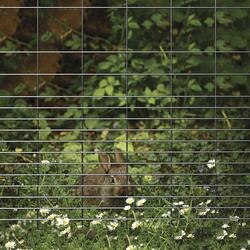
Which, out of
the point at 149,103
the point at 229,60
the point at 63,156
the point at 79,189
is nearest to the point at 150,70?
the point at 149,103

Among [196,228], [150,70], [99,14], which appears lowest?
[196,228]

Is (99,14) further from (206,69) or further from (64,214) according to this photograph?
(64,214)

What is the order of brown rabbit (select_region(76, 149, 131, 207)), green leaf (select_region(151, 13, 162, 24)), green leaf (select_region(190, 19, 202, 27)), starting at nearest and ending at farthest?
brown rabbit (select_region(76, 149, 131, 207)) → green leaf (select_region(190, 19, 202, 27)) → green leaf (select_region(151, 13, 162, 24))

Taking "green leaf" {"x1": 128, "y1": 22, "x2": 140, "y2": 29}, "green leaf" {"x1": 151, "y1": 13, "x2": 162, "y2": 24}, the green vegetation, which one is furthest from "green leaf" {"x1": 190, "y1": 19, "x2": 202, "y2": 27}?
"green leaf" {"x1": 128, "y1": 22, "x2": 140, "y2": 29}

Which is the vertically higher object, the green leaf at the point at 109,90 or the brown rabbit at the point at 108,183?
the green leaf at the point at 109,90

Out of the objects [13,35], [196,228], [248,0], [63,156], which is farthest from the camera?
[13,35]

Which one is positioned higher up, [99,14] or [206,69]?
[99,14]

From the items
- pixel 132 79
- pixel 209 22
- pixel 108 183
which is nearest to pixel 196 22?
pixel 209 22

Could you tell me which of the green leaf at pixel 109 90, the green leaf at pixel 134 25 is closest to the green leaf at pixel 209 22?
the green leaf at pixel 134 25

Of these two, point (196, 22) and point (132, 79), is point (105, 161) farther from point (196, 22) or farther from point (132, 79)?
point (196, 22)

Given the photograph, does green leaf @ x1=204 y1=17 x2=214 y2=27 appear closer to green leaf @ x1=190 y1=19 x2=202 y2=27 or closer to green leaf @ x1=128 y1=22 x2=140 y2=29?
green leaf @ x1=190 y1=19 x2=202 y2=27

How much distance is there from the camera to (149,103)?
498 cm

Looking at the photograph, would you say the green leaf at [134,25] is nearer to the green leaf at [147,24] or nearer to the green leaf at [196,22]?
the green leaf at [147,24]

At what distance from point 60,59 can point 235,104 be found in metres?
1.25
